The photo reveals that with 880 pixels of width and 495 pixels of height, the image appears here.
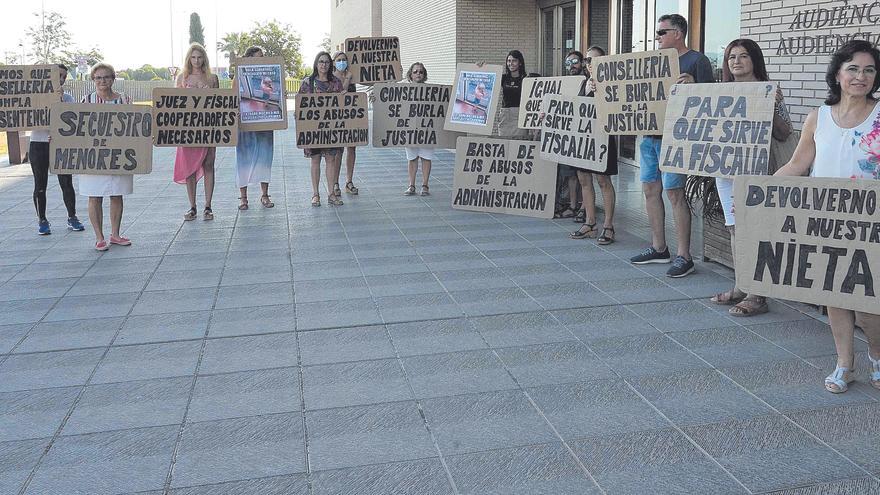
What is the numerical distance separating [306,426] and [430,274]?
3.01 metres

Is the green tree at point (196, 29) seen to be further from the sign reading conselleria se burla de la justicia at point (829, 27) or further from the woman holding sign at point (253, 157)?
the sign reading conselleria se burla de la justicia at point (829, 27)

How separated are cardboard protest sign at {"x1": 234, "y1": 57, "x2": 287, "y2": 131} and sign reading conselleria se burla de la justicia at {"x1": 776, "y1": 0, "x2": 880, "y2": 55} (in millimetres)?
5356

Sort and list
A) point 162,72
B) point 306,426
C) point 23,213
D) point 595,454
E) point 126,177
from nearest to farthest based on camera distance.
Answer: point 595,454
point 306,426
point 126,177
point 23,213
point 162,72

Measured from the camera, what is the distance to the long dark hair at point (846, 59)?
4.15 meters

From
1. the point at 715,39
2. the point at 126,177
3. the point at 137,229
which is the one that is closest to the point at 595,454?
the point at 126,177

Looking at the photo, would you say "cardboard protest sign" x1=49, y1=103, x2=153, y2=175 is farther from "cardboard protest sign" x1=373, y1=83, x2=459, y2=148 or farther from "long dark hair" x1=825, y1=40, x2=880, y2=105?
"long dark hair" x1=825, y1=40, x2=880, y2=105

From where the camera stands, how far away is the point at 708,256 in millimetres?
7027

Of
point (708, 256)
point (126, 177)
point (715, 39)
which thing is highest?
point (715, 39)

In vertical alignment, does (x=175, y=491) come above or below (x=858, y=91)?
below

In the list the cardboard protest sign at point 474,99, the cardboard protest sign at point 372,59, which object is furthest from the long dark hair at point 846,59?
the cardboard protest sign at point 372,59

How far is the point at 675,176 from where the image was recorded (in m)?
6.43

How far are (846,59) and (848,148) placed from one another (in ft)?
1.49

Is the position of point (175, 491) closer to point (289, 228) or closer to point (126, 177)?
point (126, 177)

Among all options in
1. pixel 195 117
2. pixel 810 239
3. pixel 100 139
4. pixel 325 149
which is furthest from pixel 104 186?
pixel 810 239
